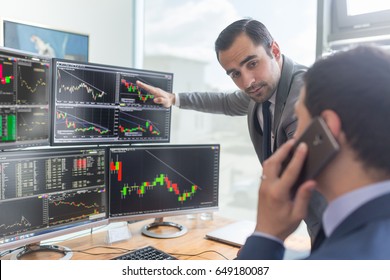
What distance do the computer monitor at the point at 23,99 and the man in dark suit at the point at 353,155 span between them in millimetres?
1003

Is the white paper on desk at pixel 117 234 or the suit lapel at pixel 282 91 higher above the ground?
the suit lapel at pixel 282 91

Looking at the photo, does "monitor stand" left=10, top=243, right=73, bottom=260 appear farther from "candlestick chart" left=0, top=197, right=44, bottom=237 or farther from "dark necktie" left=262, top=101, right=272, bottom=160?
"dark necktie" left=262, top=101, right=272, bottom=160

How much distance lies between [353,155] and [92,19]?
207cm

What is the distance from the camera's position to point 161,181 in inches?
63.5

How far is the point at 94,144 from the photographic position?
152cm

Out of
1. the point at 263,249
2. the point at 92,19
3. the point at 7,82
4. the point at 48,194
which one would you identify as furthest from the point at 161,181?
the point at 92,19

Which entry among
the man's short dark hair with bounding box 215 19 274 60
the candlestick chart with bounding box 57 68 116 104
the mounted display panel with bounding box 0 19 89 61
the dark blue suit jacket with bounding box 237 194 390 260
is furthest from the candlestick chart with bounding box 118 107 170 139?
the dark blue suit jacket with bounding box 237 194 390 260

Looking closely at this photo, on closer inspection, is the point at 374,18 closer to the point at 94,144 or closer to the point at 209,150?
the point at 209,150

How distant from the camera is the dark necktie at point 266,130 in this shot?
1541 millimetres

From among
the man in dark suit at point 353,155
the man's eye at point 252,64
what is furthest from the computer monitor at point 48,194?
the man in dark suit at point 353,155

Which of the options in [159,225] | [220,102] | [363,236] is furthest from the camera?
A: [220,102]

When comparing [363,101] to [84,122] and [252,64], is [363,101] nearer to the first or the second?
[252,64]

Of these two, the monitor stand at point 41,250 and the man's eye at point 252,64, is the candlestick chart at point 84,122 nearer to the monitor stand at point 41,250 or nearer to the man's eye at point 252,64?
the monitor stand at point 41,250

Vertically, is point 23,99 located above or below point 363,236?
above
